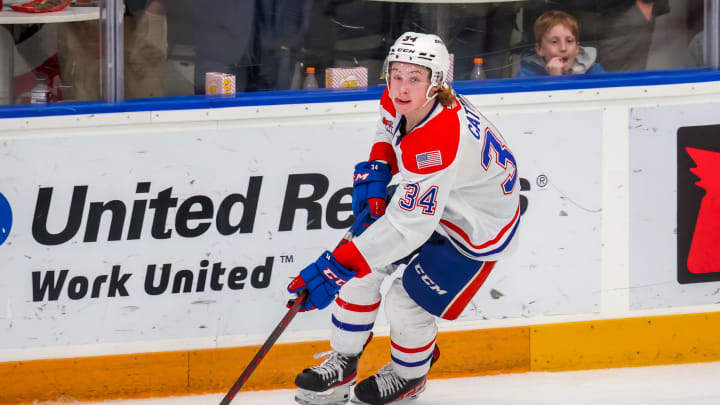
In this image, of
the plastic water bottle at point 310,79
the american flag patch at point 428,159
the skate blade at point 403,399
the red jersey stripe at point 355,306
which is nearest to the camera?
the american flag patch at point 428,159

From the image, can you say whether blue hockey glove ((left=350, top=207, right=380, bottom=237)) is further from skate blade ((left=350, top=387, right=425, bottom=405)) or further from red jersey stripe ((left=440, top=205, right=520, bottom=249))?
skate blade ((left=350, top=387, right=425, bottom=405))

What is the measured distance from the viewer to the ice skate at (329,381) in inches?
116

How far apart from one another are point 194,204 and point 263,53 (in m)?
0.58

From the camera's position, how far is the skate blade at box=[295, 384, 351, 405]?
3004 mm

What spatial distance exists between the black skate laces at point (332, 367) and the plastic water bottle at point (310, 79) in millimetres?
907

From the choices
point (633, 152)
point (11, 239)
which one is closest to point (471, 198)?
point (633, 152)

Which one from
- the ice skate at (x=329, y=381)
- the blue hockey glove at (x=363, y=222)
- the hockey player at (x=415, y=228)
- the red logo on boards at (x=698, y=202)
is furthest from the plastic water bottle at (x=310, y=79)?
the red logo on boards at (x=698, y=202)

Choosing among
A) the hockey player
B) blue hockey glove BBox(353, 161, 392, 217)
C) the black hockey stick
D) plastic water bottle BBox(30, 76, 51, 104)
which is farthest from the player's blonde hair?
plastic water bottle BBox(30, 76, 51, 104)

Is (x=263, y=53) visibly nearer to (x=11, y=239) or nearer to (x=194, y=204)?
(x=194, y=204)

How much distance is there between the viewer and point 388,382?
299cm

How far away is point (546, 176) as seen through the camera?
132 inches

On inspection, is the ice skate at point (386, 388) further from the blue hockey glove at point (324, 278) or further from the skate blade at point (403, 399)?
the blue hockey glove at point (324, 278)

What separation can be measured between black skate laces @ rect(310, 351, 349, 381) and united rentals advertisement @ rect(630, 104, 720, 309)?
1.06m

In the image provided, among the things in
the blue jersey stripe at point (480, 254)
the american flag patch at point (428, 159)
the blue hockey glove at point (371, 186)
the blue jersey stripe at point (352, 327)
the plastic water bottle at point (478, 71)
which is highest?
the plastic water bottle at point (478, 71)
